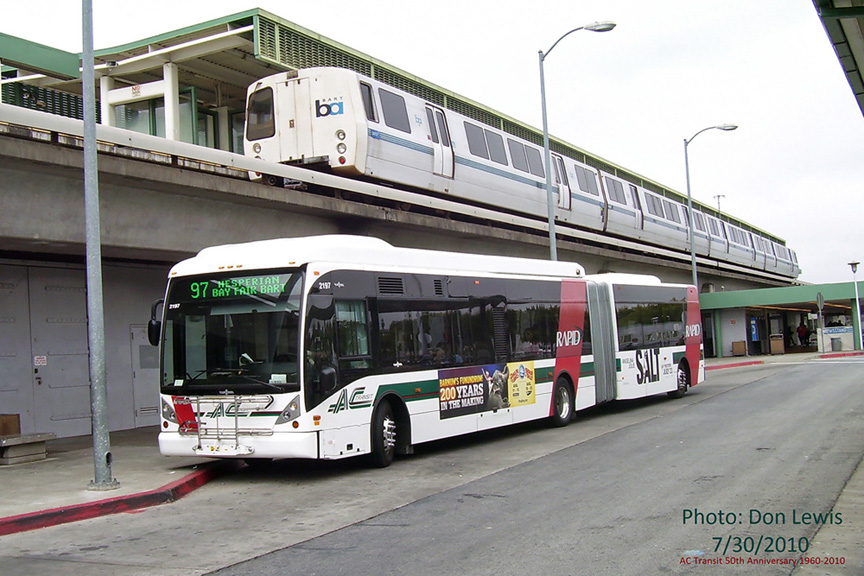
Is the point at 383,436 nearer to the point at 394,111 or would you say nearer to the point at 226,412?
the point at 226,412

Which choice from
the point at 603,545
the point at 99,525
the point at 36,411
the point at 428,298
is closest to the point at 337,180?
the point at 428,298

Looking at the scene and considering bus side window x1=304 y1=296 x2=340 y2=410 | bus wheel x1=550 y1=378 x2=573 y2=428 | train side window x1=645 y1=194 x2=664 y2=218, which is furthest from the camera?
train side window x1=645 y1=194 x2=664 y2=218

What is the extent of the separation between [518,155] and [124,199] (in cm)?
1453

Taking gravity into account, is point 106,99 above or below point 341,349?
above

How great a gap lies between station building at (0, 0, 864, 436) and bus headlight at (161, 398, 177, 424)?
3.42 m

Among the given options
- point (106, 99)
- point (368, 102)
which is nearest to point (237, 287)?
point (368, 102)

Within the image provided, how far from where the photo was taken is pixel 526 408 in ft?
51.7

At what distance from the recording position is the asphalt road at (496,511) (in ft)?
22.9

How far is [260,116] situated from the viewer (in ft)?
62.6

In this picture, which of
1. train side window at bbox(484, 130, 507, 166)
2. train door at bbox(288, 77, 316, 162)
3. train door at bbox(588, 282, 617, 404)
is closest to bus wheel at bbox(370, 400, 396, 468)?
train door at bbox(588, 282, 617, 404)

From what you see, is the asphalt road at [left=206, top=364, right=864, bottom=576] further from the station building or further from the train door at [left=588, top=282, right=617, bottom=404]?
the station building

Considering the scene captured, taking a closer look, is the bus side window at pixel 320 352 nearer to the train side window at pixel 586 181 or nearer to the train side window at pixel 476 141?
the train side window at pixel 476 141

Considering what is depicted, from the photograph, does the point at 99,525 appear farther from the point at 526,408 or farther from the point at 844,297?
the point at 844,297

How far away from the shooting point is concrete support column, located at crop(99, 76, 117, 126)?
25.3m
